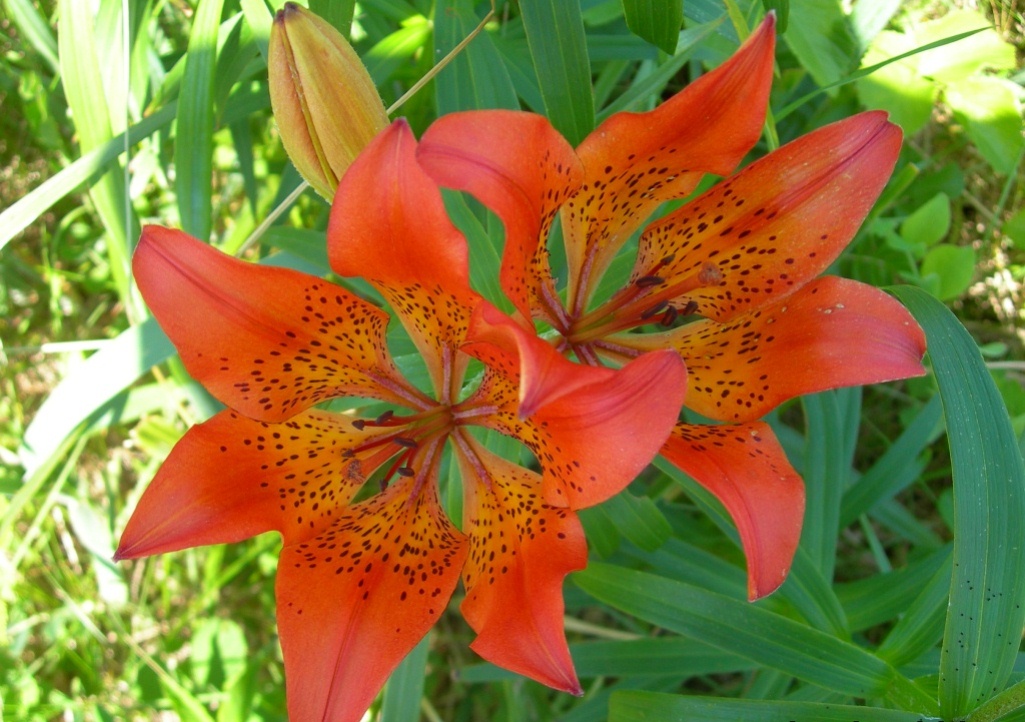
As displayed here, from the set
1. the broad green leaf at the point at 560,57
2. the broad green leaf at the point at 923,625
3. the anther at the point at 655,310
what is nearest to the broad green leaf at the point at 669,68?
the broad green leaf at the point at 560,57

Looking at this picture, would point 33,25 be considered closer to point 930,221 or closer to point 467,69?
point 467,69

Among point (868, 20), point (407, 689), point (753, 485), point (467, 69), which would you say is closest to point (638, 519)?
point (407, 689)

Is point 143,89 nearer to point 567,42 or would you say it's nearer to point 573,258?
point 567,42

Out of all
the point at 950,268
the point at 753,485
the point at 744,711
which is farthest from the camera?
the point at 950,268

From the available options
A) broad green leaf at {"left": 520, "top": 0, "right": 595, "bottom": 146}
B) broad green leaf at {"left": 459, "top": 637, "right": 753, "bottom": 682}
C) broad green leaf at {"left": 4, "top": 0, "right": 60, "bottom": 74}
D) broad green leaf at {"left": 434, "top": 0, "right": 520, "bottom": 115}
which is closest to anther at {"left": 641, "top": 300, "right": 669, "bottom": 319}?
broad green leaf at {"left": 520, "top": 0, "right": 595, "bottom": 146}

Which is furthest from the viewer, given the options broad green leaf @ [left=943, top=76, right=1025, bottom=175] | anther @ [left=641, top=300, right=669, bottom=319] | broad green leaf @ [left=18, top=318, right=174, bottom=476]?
broad green leaf @ [left=943, top=76, right=1025, bottom=175]

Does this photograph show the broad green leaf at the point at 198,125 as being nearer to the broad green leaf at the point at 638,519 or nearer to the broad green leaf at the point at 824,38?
the broad green leaf at the point at 638,519

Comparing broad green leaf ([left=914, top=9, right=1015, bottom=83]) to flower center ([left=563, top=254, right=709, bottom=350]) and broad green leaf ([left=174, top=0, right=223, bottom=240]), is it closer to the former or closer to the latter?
flower center ([left=563, top=254, right=709, bottom=350])
